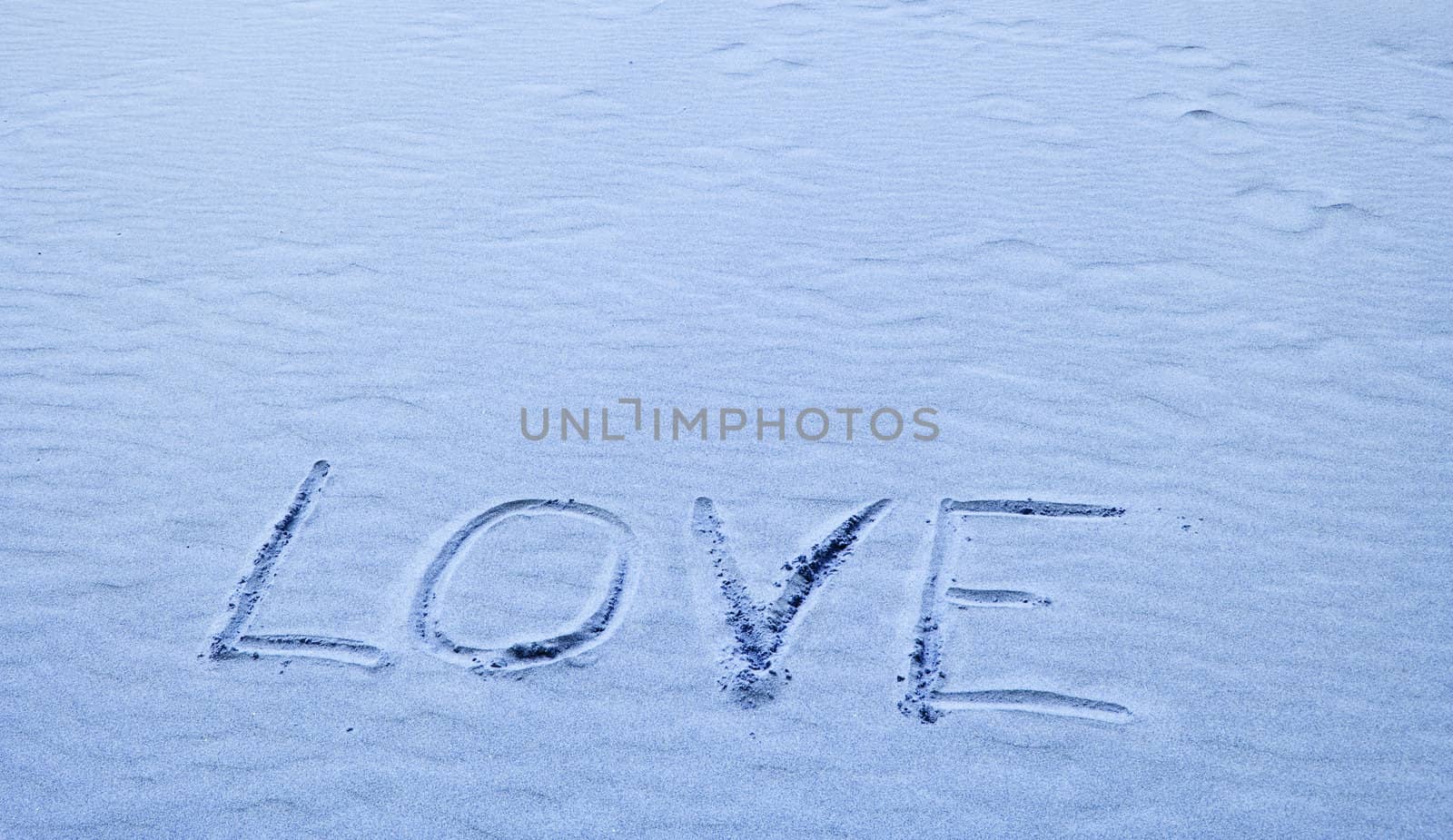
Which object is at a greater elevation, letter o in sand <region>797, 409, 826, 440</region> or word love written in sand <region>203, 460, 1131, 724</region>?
letter o in sand <region>797, 409, 826, 440</region>

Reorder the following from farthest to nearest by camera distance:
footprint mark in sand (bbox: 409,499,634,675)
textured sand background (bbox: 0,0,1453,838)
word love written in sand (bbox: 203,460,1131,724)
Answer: footprint mark in sand (bbox: 409,499,634,675), word love written in sand (bbox: 203,460,1131,724), textured sand background (bbox: 0,0,1453,838)

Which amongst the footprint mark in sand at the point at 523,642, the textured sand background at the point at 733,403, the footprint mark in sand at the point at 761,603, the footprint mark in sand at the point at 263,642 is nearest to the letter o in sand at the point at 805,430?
the textured sand background at the point at 733,403

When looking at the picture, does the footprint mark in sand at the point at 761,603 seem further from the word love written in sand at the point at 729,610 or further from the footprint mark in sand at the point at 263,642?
the footprint mark in sand at the point at 263,642

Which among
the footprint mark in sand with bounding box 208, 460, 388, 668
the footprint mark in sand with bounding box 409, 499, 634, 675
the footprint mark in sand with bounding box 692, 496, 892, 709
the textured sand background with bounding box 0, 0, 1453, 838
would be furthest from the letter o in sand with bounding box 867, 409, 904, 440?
the footprint mark in sand with bounding box 208, 460, 388, 668

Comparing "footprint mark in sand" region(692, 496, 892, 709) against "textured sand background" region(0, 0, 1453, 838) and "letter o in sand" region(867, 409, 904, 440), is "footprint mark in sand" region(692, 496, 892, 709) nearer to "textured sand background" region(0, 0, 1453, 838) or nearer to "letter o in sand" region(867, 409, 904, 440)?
"textured sand background" region(0, 0, 1453, 838)

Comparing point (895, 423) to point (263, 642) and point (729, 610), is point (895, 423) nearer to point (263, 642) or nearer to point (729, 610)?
point (729, 610)

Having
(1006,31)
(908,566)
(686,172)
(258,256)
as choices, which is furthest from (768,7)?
(908,566)

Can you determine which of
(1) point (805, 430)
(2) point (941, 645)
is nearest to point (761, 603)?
(2) point (941, 645)

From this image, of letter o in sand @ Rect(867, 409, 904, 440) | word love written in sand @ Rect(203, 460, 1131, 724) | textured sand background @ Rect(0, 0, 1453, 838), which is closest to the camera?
textured sand background @ Rect(0, 0, 1453, 838)

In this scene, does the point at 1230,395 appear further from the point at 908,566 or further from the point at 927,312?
the point at 908,566
